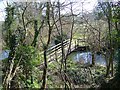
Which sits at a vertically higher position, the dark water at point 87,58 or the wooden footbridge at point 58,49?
the wooden footbridge at point 58,49

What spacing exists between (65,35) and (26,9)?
0.89 metres

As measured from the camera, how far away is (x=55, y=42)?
A: 3.18m

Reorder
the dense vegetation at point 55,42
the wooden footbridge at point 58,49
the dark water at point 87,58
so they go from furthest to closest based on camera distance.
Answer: the dark water at point 87,58, the wooden footbridge at point 58,49, the dense vegetation at point 55,42

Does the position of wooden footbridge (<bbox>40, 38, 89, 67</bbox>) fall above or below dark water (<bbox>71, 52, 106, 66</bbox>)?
above

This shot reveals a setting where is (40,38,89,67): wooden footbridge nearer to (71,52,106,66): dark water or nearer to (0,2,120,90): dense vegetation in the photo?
(0,2,120,90): dense vegetation

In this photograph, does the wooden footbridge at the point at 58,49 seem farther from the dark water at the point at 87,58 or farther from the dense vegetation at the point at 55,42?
the dark water at the point at 87,58

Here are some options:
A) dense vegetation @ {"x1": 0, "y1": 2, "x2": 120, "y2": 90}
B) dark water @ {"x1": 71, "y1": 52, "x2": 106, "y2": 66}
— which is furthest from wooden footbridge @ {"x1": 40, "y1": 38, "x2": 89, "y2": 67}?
dark water @ {"x1": 71, "y1": 52, "x2": 106, "y2": 66}

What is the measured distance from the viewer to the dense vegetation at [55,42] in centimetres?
256

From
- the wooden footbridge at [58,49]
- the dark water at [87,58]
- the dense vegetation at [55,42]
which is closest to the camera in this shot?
the dense vegetation at [55,42]

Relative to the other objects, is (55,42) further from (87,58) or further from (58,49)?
(87,58)

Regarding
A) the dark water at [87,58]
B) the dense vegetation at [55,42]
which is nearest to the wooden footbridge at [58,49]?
the dense vegetation at [55,42]

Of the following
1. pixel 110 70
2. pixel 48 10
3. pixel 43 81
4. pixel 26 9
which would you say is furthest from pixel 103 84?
pixel 26 9

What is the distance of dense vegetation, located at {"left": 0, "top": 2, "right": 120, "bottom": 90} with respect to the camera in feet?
8.41

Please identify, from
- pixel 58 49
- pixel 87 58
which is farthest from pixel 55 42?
pixel 87 58
